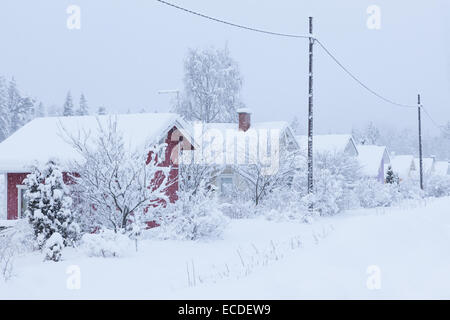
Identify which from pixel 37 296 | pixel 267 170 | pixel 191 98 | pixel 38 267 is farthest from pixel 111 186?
pixel 191 98

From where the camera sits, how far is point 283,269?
6.77 m

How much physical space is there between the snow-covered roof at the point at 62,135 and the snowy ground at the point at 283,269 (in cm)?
629

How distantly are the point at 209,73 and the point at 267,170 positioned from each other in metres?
21.9

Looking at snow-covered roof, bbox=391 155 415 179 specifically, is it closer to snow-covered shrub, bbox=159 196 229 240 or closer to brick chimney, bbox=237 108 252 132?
brick chimney, bbox=237 108 252 132

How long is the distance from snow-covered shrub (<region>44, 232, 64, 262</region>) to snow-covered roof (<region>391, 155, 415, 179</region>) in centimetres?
5128

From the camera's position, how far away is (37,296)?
25.9ft

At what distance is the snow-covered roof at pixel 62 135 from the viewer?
17969 millimetres

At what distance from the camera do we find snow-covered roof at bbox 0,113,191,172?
17969 millimetres

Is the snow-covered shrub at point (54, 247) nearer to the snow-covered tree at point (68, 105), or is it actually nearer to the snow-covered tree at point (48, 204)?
the snow-covered tree at point (48, 204)

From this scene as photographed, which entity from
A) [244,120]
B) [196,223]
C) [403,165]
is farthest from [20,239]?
[403,165]

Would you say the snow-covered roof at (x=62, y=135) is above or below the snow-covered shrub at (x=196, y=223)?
above

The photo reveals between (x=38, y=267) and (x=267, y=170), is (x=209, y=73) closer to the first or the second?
(x=267, y=170)

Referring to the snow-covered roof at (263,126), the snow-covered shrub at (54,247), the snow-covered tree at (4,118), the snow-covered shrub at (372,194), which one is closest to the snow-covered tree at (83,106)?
the snow-covered tree at (4,118)

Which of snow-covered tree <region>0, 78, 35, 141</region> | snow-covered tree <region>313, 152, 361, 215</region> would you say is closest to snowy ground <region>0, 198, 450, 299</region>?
snow-covered tree <region>313, 152, 361, 215</region>
